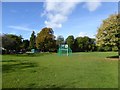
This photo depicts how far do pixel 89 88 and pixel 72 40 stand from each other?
120358 mm

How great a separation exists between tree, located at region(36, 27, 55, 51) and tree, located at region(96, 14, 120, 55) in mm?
59666

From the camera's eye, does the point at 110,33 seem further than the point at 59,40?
No

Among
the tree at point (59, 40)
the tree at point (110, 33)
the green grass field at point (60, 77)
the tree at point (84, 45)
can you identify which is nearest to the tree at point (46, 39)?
the tree at point (59, 40)

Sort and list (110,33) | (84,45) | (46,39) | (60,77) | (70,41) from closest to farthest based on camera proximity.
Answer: (60,77) < (110,33) < (46,39) < (70,41) < (84,45)

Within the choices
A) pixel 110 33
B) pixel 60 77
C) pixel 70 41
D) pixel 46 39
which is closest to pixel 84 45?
pixel 70 41

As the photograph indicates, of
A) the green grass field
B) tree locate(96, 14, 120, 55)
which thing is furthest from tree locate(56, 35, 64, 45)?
the green grass field

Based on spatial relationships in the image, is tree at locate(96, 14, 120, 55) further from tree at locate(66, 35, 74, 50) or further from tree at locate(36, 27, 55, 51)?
tree at locate(66, 35, 74, 50)

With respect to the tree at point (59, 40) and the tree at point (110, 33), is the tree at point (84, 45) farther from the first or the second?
the tree at point (110, 33)

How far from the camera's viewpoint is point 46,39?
99562mm

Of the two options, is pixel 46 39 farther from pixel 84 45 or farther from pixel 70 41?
pixel 84 45

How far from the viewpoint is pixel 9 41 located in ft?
280

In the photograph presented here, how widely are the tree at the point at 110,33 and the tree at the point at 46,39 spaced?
5967 cm

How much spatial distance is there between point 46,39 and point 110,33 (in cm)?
6220

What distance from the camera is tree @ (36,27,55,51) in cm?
9975
